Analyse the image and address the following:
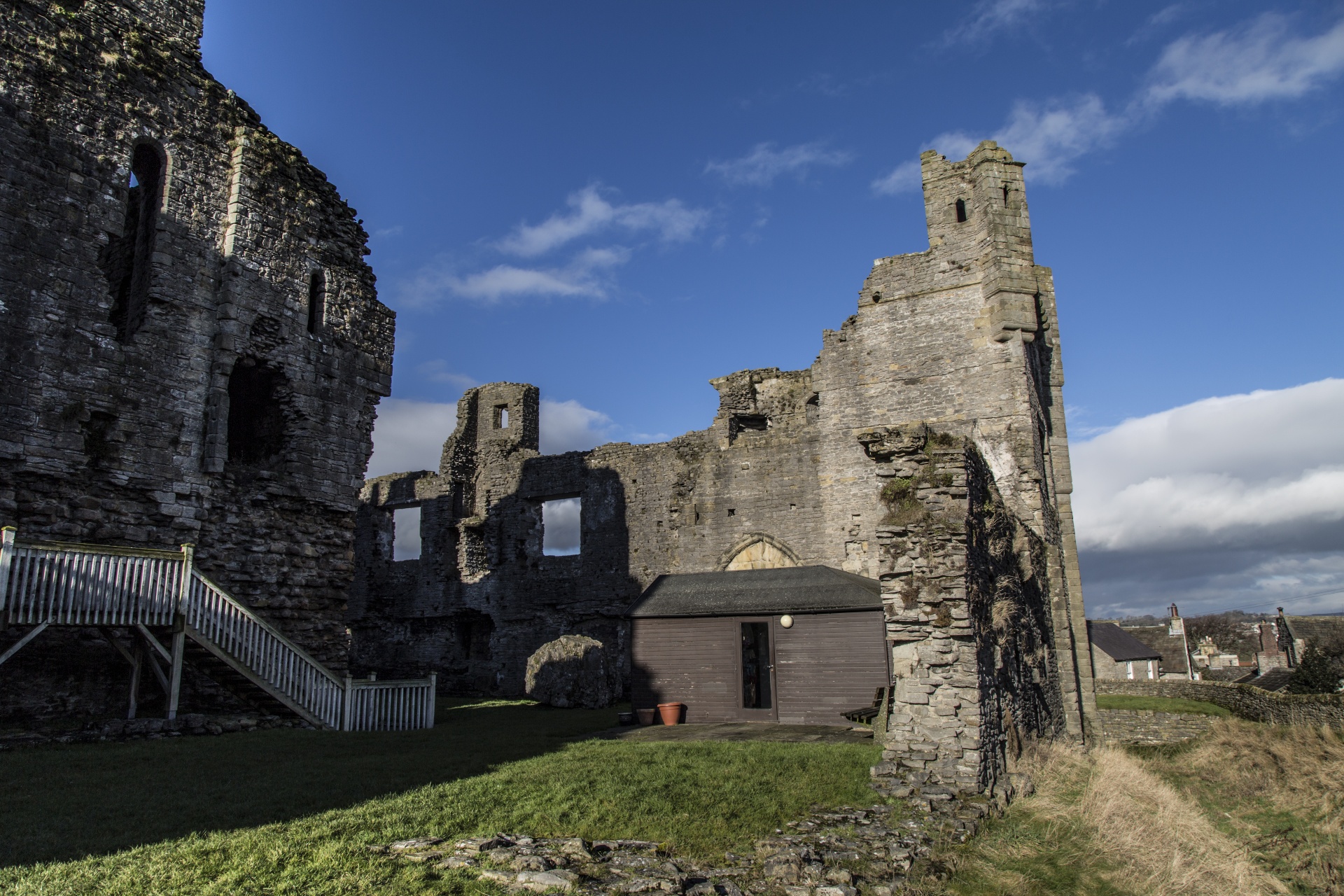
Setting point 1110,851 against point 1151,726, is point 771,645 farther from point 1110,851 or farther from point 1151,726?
point 1151,726

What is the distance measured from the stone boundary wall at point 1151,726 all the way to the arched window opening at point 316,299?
2001cm

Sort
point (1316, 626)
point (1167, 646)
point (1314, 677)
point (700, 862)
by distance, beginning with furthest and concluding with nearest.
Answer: point (1167, 646), point (1316, 626), point (1314, 677), point (700, 862)

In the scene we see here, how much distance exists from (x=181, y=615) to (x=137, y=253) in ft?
24.1

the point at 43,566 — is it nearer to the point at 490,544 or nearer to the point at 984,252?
the point at 490,544

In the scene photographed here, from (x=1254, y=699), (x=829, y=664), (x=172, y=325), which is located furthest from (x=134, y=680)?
(x=1254, y=699)

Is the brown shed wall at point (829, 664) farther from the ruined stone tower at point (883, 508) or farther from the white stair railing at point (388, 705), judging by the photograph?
the white stair railing at point (388, 705)

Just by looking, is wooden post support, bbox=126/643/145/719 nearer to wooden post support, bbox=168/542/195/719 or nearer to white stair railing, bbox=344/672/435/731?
wooden post support, bbox=168/542/195/719

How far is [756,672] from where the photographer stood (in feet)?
63.3

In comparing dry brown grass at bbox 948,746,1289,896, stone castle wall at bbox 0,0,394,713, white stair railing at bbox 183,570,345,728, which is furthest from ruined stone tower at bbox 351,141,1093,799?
stone castle wall at bbox 0,0,394,713

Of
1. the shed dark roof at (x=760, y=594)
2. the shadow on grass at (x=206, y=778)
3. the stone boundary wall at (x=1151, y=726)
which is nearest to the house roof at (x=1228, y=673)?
the stone boundary wall at (x=1151, y=726)

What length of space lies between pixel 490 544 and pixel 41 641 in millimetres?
14170

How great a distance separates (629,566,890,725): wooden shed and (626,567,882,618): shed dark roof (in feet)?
0.08

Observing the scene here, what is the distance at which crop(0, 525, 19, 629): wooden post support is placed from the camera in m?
9.99

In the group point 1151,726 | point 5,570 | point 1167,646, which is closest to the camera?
point 5,570
